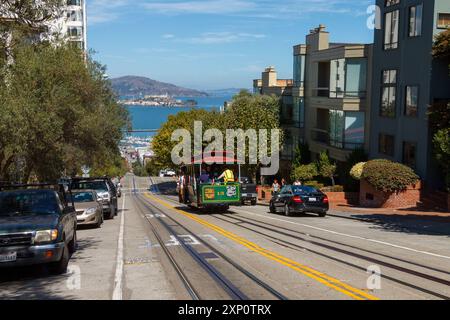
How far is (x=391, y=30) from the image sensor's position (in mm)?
31109

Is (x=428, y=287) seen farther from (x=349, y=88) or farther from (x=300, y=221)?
(x=349, y=88)

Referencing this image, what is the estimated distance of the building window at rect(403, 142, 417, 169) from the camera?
94.0 ft

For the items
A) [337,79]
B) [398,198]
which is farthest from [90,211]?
[337,79]

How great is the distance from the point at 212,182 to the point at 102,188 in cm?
532

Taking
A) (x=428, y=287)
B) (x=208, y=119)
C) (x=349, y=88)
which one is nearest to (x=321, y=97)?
(x=349, y=88)

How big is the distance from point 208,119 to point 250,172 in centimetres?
1468

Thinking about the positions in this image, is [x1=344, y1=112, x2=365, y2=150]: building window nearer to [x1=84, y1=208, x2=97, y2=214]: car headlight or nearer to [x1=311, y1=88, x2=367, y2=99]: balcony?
[x1=311, y1=88, x2=367, y2=99]: balcony

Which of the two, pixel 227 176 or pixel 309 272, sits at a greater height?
pixel 227 176

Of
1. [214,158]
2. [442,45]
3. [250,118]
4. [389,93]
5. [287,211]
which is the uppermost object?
[442,45]

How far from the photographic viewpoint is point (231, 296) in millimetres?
8750

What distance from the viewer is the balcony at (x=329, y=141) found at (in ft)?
118

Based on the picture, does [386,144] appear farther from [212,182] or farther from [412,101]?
Result: [212,182]

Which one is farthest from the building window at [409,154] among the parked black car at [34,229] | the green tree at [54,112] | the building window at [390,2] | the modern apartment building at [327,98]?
the parked black car at [34,229]

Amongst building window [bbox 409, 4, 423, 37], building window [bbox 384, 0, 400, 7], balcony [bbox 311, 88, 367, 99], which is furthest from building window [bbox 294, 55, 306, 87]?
building window [bbox 409, 4, 423, 37]
